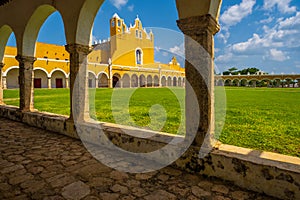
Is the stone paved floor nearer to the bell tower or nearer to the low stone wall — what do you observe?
the low stone wall

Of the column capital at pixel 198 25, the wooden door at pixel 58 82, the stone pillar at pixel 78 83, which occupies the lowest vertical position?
the stone pillar at pixel 78 83

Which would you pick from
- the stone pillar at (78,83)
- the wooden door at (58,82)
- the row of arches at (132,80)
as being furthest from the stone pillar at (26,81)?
the wooden door at (58,82)

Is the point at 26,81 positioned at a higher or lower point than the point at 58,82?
lower

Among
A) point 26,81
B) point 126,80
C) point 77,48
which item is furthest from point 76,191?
point 126,80

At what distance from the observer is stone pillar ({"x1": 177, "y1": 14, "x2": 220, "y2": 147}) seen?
7.97ft

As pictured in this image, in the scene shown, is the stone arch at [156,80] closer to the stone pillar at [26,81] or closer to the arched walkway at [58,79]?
the arched walkway at [58,79]

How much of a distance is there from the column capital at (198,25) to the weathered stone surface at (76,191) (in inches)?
87.7

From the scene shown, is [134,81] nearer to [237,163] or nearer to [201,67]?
[201,67]

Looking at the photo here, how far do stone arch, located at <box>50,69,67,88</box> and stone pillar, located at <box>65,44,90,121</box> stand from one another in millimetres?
26611

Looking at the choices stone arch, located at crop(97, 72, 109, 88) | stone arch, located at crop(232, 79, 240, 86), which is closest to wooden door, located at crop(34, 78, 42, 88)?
stone arch, located at crop(97, 72, 109, 88)

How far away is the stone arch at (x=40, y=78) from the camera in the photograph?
87.5 feet

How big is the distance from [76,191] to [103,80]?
3196cm

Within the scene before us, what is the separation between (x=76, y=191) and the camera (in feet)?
6.89

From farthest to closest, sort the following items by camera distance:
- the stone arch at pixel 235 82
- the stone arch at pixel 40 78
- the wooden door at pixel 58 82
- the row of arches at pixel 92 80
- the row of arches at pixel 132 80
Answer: the stone arch at pixel 235 82 → the row of arches at pixel 132 80 → the wooden door at pixel 58 82 → the stone arch at pixel 40 78 → the row of arches at pixel 92 80
